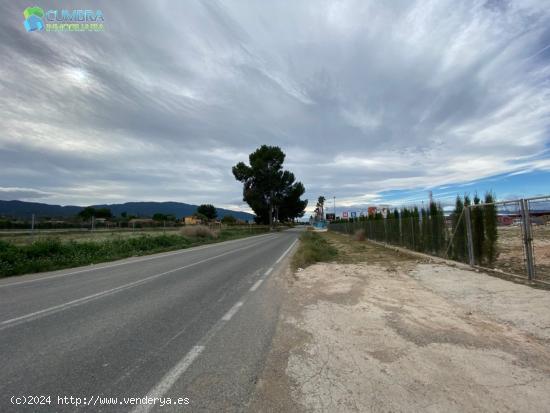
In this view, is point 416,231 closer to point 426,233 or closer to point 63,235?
point 426,233

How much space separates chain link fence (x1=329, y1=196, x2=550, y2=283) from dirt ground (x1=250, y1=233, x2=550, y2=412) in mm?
1790

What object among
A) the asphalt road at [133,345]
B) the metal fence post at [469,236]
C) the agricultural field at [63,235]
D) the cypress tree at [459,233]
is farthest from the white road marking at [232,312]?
the agricultural field at [63,235]

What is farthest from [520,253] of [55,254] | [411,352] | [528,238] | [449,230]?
[55,254]

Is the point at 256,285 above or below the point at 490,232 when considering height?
below

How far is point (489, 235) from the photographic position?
1131 cm

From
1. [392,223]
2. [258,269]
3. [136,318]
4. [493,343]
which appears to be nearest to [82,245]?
[258,269]

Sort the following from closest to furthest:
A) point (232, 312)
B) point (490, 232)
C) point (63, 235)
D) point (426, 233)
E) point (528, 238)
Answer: point (232, 312)
point (528, 238)
point (490, 232)
point (426, 233)
point (63, 235)

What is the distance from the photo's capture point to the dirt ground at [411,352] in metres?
3.07

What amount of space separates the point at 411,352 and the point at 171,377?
2.88 m

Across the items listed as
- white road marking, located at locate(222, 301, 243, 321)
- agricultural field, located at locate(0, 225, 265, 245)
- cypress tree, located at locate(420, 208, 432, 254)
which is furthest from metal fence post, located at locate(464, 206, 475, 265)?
agricultural field, located at locate(0, 225, 265, 245)

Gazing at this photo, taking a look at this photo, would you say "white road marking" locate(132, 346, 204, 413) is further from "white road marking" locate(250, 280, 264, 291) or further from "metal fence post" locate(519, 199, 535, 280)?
"metal fence post" locate(519, 199, 535, 280)

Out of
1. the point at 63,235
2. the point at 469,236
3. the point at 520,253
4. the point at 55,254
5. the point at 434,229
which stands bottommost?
the point at 520,253

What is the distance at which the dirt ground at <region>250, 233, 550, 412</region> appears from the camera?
10.1ft

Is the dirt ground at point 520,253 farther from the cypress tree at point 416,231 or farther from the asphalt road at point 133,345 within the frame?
the asphalt road at point 133,345
